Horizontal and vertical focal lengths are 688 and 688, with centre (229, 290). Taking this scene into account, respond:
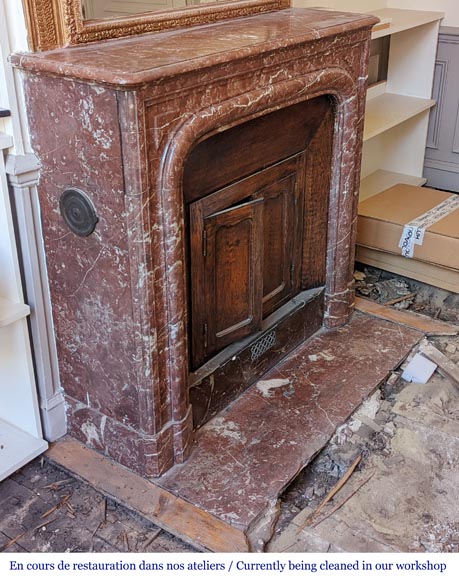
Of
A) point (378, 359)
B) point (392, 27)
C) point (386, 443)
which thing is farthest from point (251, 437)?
point (392, 27)

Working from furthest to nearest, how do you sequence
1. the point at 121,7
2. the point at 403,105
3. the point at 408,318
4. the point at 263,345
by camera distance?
the point at 403,105 → the point at 408,318 → the point at 263,345 → the point at 121,7

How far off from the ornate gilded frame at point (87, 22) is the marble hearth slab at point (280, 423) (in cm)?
124

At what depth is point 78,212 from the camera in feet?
6.05

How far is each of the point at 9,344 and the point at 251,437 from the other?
0.81 metres

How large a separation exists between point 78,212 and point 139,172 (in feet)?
0.87

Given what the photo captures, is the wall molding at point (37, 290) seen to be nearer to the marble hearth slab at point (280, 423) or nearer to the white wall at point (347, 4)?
the marble hearth slab at point (280, 423)

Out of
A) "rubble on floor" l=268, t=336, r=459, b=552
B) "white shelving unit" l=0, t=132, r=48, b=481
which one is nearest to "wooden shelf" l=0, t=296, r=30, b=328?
"white shelving unit" l=0, t=132, r=48, b=481

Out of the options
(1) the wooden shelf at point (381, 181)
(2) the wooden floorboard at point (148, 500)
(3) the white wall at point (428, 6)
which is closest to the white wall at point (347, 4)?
(3) the white wall at point (428, 6)

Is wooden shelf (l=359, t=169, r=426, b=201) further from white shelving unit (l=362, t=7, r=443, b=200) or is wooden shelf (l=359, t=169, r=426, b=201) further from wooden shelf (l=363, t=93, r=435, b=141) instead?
wooden shelf (l=363, t=93, r=435, b=141)

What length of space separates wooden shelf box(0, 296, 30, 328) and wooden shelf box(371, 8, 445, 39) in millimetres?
2129

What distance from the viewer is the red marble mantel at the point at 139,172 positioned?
167 cm

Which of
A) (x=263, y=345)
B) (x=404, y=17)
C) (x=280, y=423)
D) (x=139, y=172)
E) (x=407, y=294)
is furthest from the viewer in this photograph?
(x=404, y=17)

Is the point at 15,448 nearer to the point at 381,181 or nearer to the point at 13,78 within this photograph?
the point at 13,78

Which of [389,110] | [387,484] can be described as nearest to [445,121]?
[389,110]
